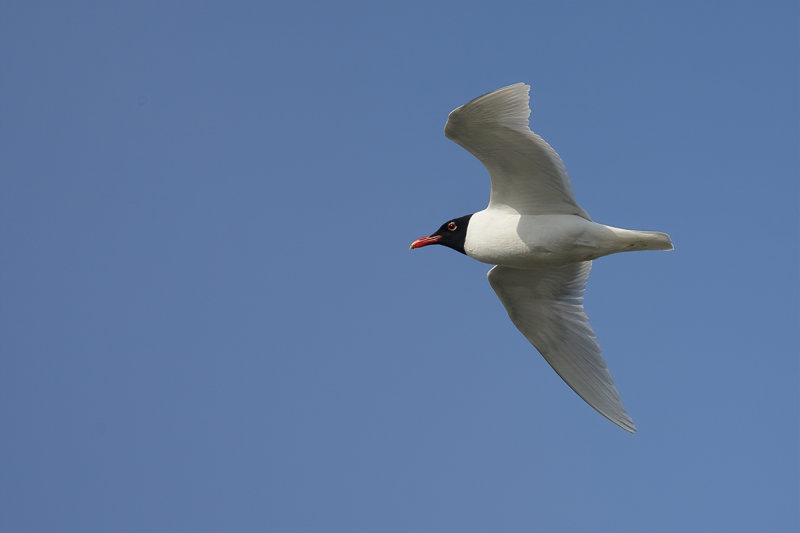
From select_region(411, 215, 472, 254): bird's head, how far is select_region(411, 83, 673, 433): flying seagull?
1 centimetres

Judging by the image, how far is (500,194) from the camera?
11.0 meters

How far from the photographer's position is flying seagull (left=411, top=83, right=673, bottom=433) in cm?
1003

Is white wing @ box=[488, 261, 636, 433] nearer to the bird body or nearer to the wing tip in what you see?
the bird body

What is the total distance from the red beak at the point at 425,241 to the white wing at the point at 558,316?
856 millimetres

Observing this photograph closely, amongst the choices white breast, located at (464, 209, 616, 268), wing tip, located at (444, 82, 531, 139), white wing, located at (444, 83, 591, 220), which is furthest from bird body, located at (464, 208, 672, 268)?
wing tip, located at (444, 82, 531, 139)

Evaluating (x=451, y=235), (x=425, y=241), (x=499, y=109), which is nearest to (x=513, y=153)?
(x=499, y=109)

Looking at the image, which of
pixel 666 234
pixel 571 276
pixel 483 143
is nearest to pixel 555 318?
pixel 571 276

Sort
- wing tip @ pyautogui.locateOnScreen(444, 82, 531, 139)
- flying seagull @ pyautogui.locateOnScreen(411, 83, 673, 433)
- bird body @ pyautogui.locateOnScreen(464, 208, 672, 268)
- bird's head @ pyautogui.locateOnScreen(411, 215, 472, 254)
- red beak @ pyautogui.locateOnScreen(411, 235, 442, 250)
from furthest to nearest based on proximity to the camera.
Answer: red beak @ pyautogui.locateOnScreen(411, 235, 442, 250) < bird's head @ pyautogui.locateOnScreen(411, 215, 472, 254) < bird body @ pyautogui.locateOnScreen(464, 208, 672, 268) < flying seagull @ pyautogui.locateOnScreen(411, 83, 673, 433) < wing tip @ pyautogui.locateOnScreen(444, 82, 531, 139)

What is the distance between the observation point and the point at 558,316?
1207 cm

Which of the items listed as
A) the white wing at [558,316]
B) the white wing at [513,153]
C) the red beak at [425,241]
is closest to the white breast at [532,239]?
the white wing at [513,153]

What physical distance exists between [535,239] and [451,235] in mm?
1228

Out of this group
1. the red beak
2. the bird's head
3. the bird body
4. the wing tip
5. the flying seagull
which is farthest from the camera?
the red beak

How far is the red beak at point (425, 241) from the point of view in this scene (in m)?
11.7

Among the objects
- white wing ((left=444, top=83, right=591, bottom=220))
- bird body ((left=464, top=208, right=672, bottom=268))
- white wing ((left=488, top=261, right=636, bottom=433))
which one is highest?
white wing ((left=444, top=83, right=591, bottom=220))
